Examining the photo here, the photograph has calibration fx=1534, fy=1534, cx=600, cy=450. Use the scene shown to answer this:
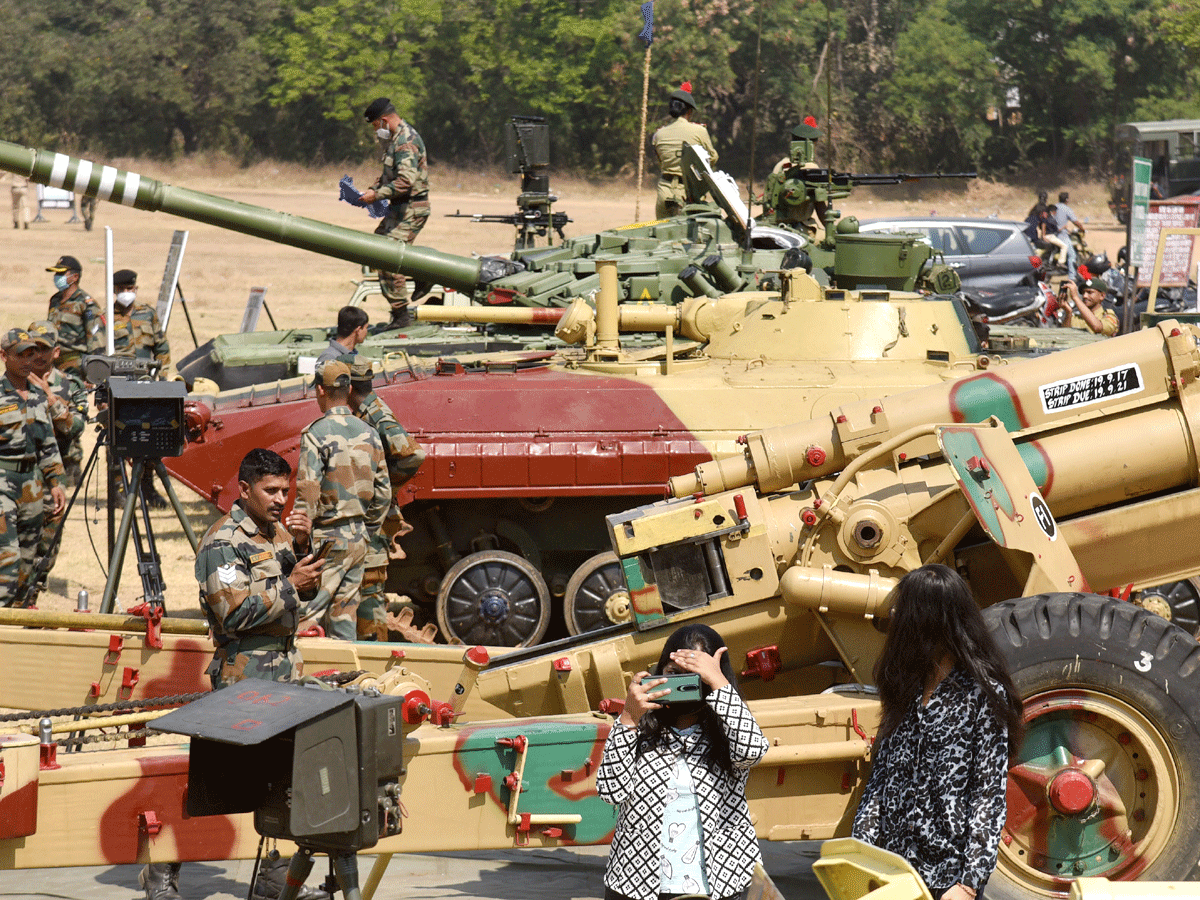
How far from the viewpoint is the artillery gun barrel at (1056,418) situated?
572 centimetres

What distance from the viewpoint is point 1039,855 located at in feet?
16.4

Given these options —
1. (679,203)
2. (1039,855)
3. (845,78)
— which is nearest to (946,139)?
(845,78)

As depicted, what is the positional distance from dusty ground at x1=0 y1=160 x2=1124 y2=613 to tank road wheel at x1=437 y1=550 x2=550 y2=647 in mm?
3837

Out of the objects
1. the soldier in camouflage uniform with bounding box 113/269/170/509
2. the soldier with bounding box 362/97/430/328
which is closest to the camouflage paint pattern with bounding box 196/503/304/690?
the soldier with bounding box 362/97/430/328

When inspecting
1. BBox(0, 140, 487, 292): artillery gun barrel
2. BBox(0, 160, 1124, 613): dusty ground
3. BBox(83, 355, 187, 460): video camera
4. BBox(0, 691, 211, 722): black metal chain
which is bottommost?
BBox(0, 160, 1124, 613): dusty ground

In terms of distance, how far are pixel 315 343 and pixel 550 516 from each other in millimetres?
3977

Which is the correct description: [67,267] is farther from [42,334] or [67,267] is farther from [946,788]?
[946,788]

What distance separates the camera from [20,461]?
26.1 feet

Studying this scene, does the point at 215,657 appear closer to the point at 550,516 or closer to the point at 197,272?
the point at 550,516

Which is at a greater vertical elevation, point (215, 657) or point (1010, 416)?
point (1010, 416)

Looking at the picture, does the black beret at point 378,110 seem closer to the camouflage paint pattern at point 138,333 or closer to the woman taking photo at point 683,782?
the camouflage paint pattern at point 138,333

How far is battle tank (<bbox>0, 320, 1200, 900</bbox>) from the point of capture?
4941mm

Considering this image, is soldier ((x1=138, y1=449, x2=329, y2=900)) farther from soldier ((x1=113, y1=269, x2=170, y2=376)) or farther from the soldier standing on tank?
the soldier standing on tank

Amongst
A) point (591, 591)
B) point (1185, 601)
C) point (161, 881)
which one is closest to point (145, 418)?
point (161, 881)
